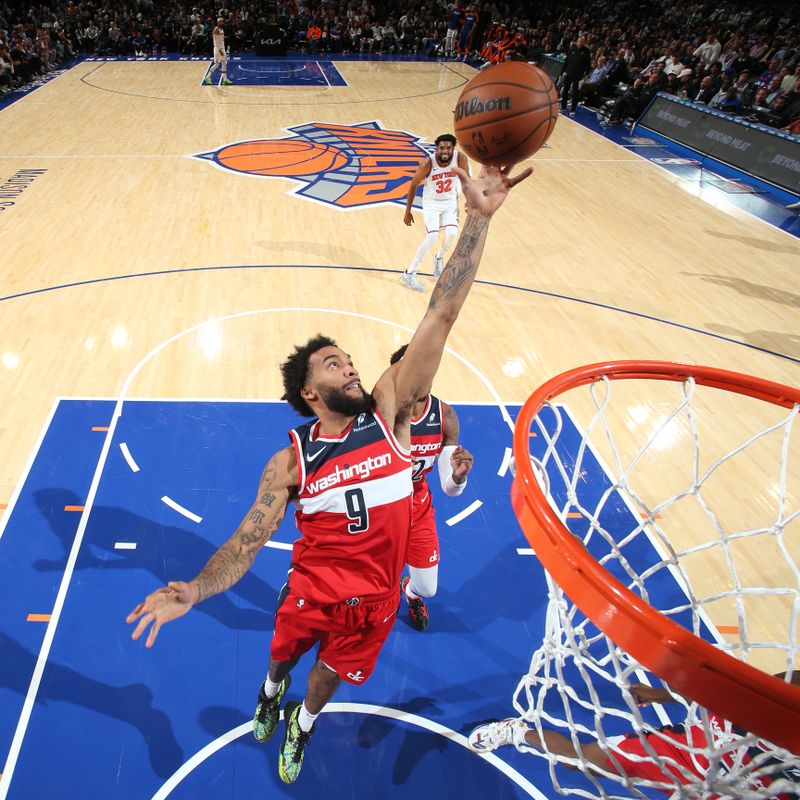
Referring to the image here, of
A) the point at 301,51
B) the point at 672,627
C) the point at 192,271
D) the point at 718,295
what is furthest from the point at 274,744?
the point at 301,51

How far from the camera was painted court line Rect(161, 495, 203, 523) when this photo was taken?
13.2ft

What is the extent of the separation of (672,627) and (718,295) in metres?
6.99

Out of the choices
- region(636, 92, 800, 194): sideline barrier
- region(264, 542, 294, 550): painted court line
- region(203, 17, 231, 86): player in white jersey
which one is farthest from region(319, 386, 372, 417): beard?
region(203, 17, 231, 86): player in white jersey

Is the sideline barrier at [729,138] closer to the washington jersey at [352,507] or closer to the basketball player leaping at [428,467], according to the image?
the basketball player leaping at [428,467]

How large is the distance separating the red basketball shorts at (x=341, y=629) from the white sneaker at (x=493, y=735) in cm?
73

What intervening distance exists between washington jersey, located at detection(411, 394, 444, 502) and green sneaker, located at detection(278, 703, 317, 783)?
48.9 inches

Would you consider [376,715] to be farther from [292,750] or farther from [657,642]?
[657,642]

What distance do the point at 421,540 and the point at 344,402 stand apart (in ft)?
3.44

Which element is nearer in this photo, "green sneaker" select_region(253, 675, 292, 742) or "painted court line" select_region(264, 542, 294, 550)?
"green sneaker" select_region(253, 675, 292, 742)

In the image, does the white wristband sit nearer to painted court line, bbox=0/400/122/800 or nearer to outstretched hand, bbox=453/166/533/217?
outstretched hand, bbox=453/166/533/217

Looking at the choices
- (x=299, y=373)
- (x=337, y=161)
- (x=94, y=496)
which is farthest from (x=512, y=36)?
(x=299, y=373)

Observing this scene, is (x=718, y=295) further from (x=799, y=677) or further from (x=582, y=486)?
(x=799, y=677)

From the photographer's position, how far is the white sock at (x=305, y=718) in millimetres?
2709

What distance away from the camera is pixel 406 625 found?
3.49m
